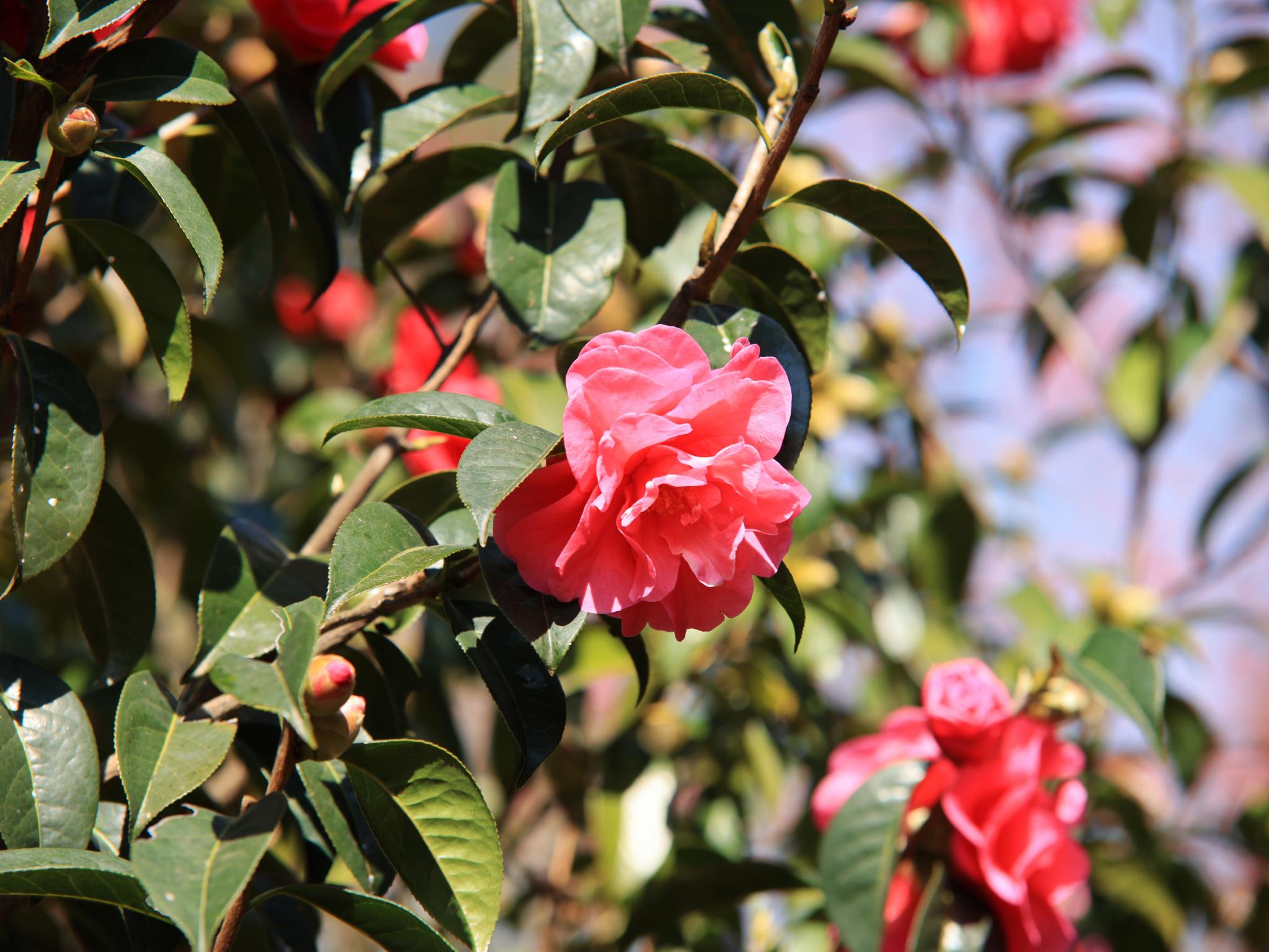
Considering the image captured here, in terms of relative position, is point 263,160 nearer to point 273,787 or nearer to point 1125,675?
point 273,787

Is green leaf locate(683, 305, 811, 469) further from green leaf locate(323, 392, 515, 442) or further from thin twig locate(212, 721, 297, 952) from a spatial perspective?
thin twig locate(212, 721, 297, 952)

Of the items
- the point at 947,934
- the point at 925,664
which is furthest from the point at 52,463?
the point at 925,664

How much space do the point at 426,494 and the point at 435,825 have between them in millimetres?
277

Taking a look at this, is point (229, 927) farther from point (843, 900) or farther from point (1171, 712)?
point (1171, 712)

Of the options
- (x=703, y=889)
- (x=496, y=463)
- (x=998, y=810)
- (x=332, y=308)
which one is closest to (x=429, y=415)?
(x=496, y=463)

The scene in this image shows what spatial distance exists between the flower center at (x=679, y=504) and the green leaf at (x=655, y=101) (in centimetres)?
20

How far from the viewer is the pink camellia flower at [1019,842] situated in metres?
0.89

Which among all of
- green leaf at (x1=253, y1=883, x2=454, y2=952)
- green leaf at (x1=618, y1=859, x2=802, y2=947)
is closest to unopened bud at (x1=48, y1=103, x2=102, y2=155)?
green leaf at (x1=253, y1=883, x2=454, y2=952)

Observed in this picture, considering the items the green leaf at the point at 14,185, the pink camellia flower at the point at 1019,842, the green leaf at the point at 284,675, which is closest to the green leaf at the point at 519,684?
the green leaf at the point at 284,675

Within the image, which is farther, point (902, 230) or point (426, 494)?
point (426, 494)

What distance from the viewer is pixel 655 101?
641 millimetres

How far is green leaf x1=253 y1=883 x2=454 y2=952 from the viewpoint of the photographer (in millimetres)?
602

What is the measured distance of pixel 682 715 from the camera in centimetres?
172

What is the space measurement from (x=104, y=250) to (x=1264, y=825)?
1.78 metres
